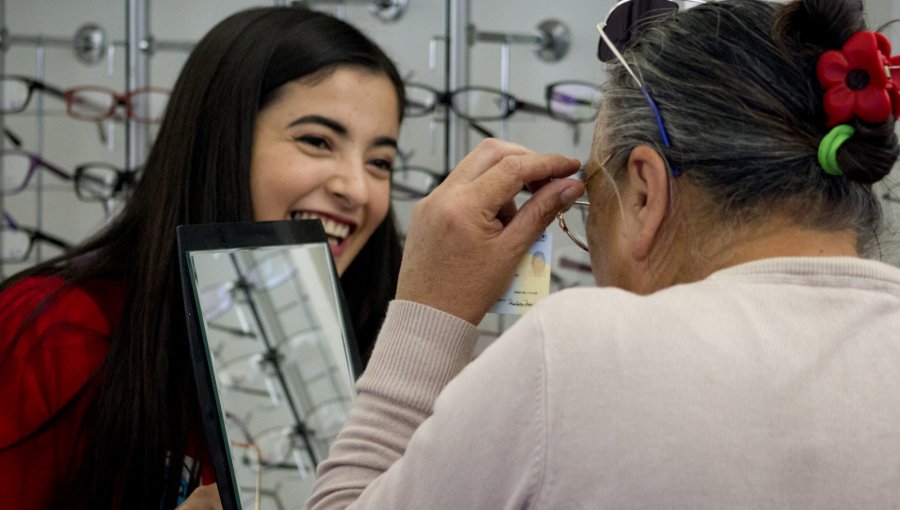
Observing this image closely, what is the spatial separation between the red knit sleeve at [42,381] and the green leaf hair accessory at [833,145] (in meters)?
0.91

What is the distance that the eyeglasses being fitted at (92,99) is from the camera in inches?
133

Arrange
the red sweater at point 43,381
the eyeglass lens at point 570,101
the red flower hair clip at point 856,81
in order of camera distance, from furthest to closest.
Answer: the eyeglass lens at point 570,101 < the red sweater at point 43,381 < the red flower hair clip at point 856,81

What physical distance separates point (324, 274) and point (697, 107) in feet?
1.72

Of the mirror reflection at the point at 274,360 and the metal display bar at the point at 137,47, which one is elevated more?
the metal display bar at the point at 137,47

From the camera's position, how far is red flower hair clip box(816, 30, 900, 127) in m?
0.74

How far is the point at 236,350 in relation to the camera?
1.04 m

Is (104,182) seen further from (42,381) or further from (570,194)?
(570,194)

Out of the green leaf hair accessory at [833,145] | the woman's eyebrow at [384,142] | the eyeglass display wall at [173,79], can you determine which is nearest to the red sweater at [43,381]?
the woman's eyebrow at [384,142]

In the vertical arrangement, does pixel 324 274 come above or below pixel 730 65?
below

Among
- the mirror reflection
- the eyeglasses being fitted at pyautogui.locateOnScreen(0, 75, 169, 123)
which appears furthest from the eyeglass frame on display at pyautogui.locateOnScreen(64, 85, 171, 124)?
the mirror reflection

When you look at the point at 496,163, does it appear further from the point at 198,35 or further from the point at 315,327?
the point at 198,35

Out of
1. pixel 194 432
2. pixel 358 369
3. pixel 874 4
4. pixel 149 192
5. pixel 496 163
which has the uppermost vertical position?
pixel 874 4

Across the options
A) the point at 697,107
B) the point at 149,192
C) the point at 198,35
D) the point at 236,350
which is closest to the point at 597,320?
the point at 697,107

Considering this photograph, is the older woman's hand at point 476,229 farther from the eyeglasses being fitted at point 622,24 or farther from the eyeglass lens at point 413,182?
the eyeglass lens at point 413,182
